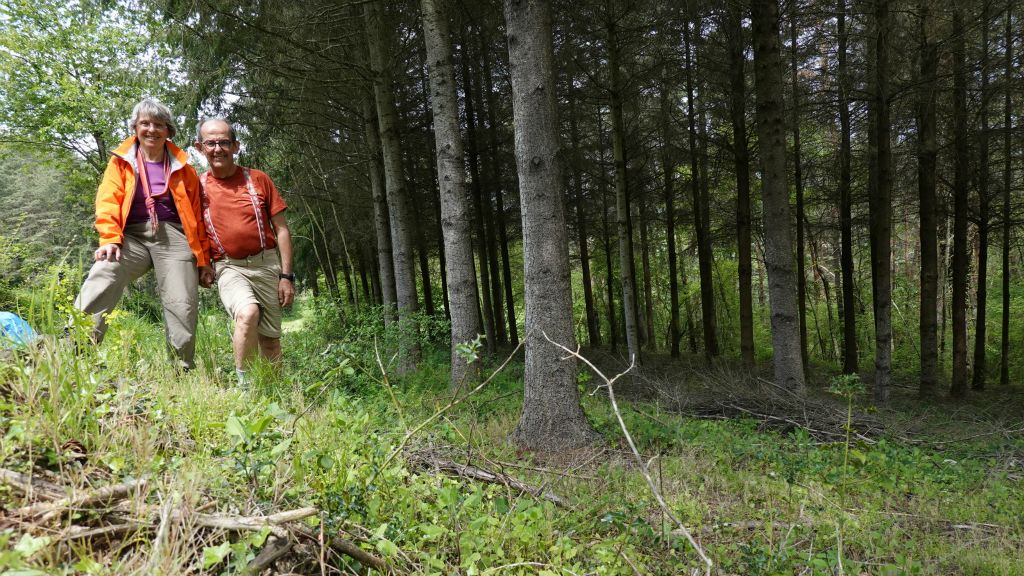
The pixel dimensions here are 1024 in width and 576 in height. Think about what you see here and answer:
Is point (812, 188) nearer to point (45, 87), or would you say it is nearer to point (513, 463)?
point (513, 463)

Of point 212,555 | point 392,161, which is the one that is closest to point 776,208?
point 392,161

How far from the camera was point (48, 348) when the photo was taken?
7.02 feet

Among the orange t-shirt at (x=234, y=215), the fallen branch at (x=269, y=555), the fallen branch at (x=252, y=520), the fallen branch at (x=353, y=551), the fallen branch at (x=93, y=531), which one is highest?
the orange t-shirt at (x=234, y=215)

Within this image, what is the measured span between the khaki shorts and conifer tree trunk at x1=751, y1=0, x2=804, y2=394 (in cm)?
547

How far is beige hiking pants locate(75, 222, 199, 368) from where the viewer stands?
3291mm

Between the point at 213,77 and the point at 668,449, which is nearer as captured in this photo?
the point at 668,449

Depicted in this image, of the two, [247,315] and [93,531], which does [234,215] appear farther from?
[93,531]

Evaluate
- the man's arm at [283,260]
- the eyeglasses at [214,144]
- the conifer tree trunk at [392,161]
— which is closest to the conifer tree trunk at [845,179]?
the conifer tree trunk at [392,161]

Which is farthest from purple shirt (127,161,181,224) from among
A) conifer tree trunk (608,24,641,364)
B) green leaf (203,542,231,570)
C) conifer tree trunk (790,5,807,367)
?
conifer tree trunk (790,5,807,367)

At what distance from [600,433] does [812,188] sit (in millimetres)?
10487

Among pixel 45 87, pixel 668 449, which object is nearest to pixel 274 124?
pixel 668 449

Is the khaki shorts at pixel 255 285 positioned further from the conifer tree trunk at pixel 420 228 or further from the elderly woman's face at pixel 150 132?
the conifer tree trunk at pixel 420 228

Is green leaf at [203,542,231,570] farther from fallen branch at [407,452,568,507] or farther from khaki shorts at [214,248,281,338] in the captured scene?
khaki shorts at [214,248,281,338]

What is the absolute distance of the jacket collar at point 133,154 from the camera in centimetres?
329
